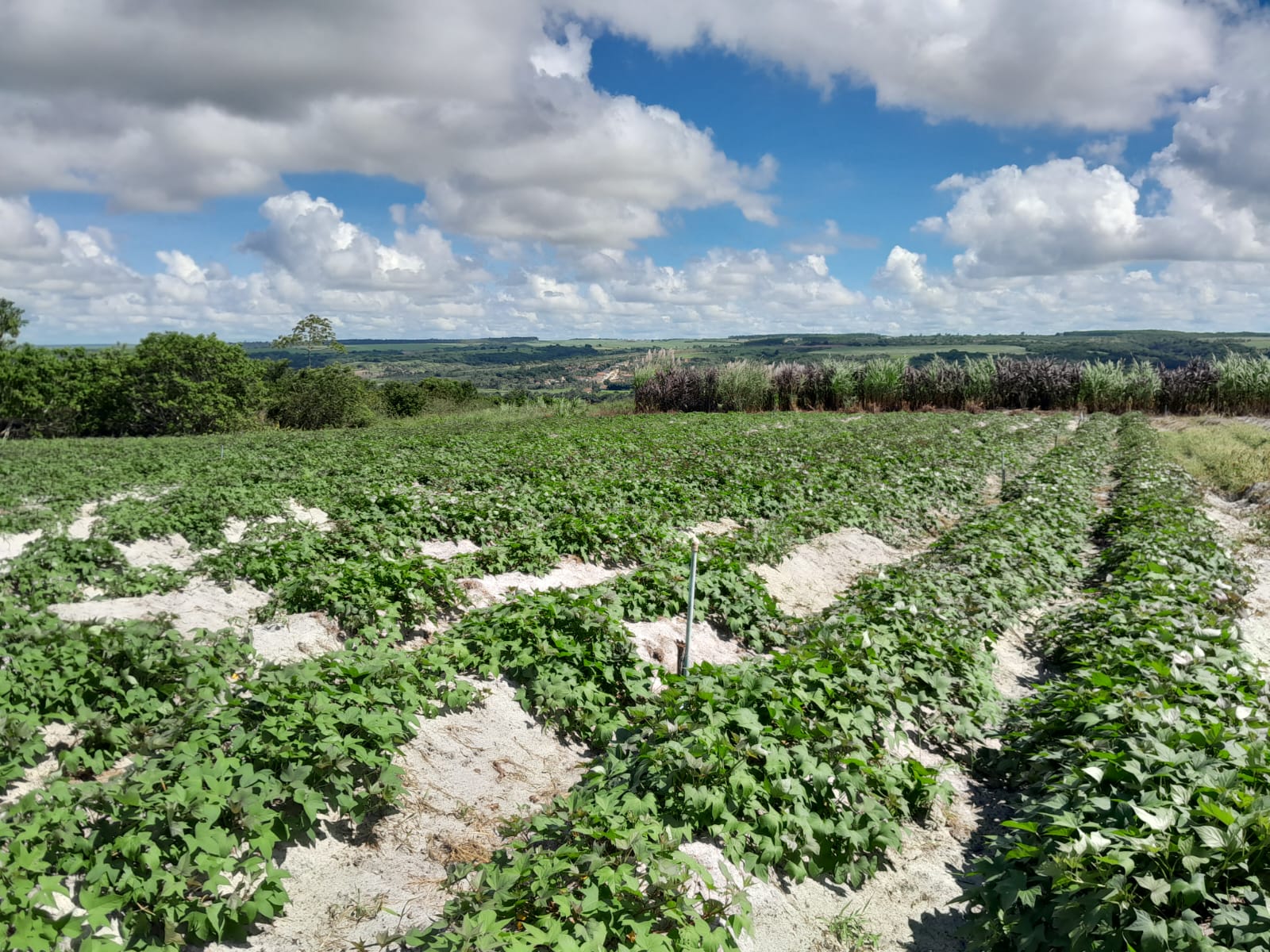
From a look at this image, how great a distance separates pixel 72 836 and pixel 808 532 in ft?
28.0

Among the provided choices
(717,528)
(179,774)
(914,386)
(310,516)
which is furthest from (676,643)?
(914,386)

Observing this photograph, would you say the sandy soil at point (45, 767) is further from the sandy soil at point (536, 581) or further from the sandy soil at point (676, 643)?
the sandy soil at point (676, 643)

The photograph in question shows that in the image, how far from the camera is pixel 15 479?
39.5 feet

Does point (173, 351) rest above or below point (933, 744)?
above

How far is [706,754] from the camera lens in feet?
13.3

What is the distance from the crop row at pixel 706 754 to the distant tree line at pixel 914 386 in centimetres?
3075

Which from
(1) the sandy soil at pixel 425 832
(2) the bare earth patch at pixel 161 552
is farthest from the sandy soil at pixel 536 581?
(2) the bare earth patch at pixel 161 552

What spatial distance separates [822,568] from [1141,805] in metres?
6.20

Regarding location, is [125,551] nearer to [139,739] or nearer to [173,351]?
[139,739]

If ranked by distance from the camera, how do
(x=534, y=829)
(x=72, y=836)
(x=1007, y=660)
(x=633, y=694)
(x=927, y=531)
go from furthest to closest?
1. (x=927, y=531)
2. (x=1007, y=660)
3. (x=633, y=694)
4. (x=534, y=829)
5. (x=72, y=836)

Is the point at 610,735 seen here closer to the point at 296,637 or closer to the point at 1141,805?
the point at 296,637

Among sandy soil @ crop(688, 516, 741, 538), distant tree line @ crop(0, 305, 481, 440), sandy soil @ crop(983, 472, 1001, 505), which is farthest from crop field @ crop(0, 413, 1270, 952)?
distant tree line @ crop(0, 305, 481, 440)

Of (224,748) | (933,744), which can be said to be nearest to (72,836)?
(224,748)

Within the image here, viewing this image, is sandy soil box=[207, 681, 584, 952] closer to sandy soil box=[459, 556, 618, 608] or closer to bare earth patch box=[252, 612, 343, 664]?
bare earth patch box=[252, 612, 343, 664]
